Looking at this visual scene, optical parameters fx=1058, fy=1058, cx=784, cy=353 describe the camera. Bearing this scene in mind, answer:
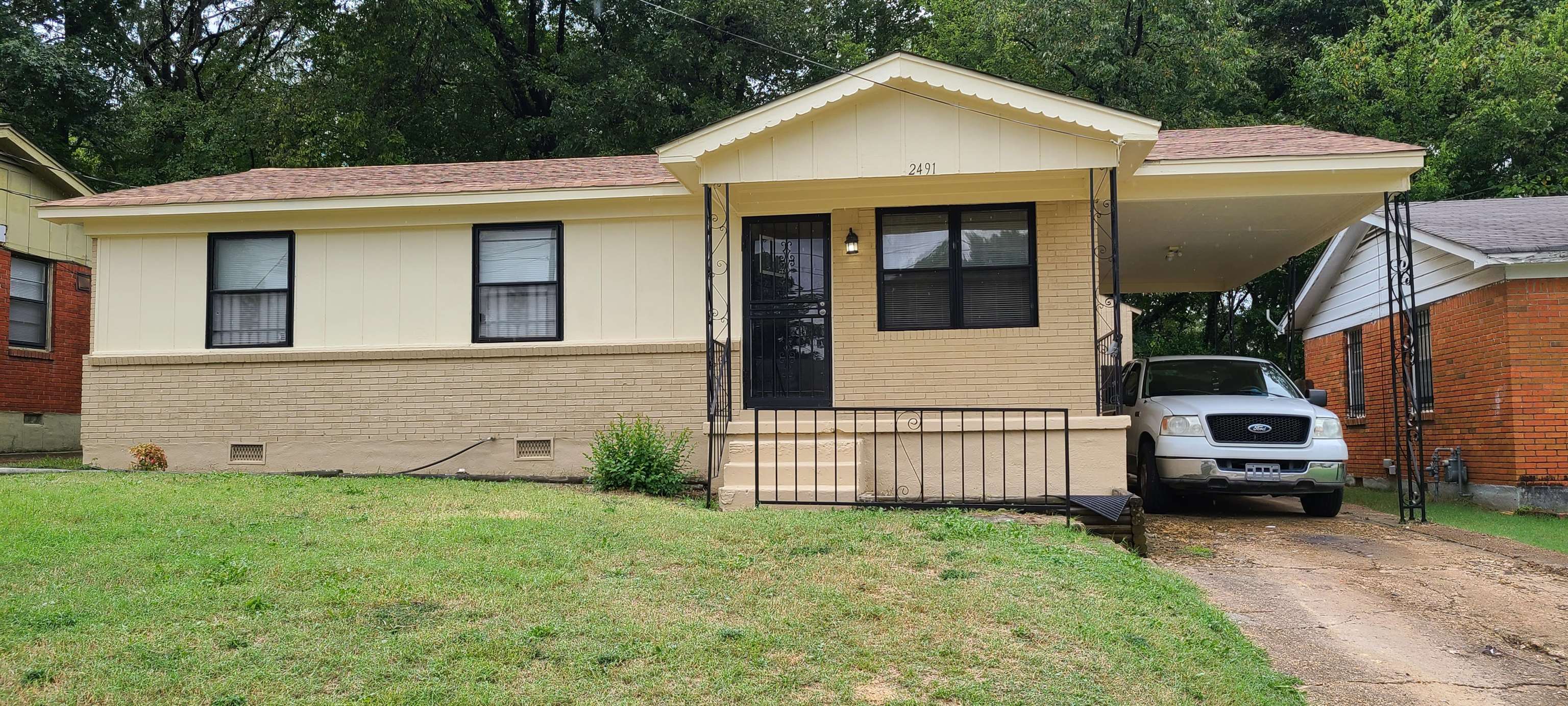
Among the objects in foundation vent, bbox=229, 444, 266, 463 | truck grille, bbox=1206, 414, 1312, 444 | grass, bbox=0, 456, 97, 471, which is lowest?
grass, bbox=0, 456, 97, 471

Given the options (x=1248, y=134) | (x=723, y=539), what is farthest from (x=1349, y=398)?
(x=723, y=539)

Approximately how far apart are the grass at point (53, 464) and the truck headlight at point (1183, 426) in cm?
1175

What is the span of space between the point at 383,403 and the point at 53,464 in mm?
4889

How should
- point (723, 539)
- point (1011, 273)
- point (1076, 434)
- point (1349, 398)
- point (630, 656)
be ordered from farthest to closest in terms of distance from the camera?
point (1349, 398) → point (1011, 273) → point (1076, 434) → point (723, 539) → point (630, 656)

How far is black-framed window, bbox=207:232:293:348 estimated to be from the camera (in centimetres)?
1250

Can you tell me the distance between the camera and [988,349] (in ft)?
36.8

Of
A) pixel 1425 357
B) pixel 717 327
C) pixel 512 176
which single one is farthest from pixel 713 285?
pixel 1425 357

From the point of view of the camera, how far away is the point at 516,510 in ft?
27.7

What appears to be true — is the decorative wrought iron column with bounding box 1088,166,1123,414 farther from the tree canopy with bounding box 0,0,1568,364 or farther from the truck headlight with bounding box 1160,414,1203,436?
the tree canopy with bounding box 0,0,1568,364

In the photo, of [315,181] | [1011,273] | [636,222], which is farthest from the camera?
[315,181]

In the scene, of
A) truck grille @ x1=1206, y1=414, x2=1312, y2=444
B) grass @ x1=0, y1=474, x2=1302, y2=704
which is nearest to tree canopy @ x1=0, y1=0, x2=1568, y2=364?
truck grille @ x1=1206, y1=414, x2=1312, y2=444

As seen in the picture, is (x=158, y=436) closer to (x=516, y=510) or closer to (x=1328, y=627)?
(x=516, y=510)

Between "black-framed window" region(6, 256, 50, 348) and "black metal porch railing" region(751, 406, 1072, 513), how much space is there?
1389cm

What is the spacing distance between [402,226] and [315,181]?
1893 mm
